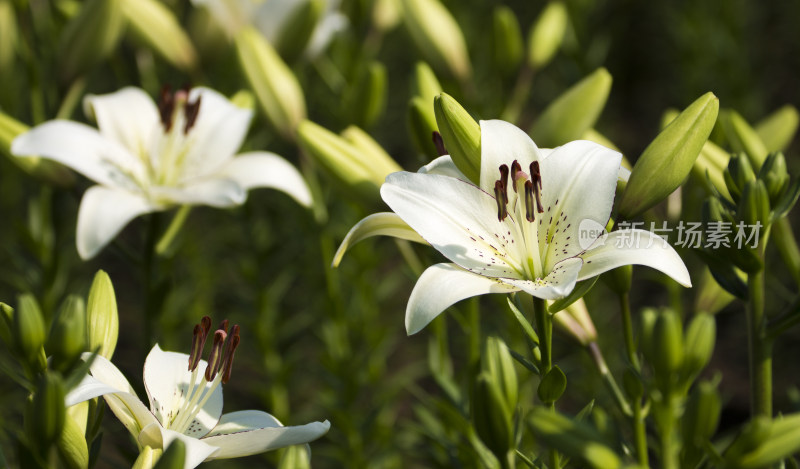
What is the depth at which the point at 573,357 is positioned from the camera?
59.2 inches

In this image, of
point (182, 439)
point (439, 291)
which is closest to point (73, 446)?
point (182, 439)

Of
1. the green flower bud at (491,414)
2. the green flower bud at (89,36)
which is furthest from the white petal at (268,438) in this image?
the green flower bud at (89,36)

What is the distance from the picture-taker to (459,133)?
616mm

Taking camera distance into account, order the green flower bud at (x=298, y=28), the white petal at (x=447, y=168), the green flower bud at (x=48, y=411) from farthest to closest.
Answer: the green flower bud at (x=298, y=28), the white petal at (x=447, y=168), the green flower bud at (x=48, y=411)

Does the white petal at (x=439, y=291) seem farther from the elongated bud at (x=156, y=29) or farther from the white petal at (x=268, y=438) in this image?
the elongated bud at (x=156, y=29)

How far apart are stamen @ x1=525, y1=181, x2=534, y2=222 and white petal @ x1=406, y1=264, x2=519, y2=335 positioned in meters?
0.06

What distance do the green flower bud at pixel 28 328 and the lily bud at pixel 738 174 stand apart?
0.49 m

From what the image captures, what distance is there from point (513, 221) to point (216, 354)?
24 cm

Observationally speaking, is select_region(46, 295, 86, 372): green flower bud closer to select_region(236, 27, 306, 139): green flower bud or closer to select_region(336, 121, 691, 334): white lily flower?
select_region(336, 121, 691, 334): white lily flower

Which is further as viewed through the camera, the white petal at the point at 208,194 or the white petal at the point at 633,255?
the white petal at the point at 208,194

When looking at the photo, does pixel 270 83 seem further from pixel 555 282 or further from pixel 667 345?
pixel 667 345

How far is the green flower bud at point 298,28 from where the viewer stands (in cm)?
110

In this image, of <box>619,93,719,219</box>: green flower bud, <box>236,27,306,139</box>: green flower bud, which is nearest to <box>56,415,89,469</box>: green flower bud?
<box>619,93,719,219</box>: green flower bud

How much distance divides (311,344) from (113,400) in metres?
1.28
